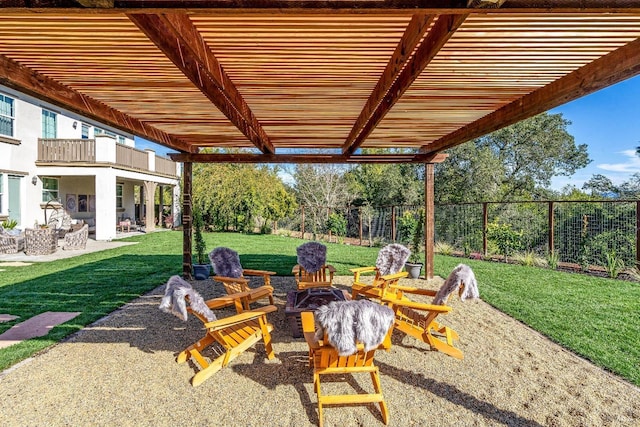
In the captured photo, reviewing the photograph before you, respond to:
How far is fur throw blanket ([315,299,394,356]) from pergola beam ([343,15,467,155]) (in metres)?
2.00

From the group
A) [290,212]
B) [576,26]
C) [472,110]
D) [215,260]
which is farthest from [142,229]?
[576,26]

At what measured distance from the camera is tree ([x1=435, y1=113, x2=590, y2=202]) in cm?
1834

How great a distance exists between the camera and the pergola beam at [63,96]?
317 centimetres

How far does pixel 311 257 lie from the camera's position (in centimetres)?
646

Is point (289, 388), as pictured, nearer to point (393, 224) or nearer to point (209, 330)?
point (209, 330)

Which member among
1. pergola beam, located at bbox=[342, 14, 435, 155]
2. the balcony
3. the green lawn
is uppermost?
the balcony

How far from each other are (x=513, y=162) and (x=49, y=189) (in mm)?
23227

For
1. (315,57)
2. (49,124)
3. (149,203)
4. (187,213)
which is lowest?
(187,213)

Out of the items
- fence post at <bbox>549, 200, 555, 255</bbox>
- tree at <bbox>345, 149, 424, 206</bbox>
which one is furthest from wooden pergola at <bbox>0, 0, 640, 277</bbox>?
tree at <bbox>345, 149, 424, 206</bbox>

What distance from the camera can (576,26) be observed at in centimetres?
247

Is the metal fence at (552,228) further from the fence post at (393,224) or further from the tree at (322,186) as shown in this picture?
the tree at (322,186)

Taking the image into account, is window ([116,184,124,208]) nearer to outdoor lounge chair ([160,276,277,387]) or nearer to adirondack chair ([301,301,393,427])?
outdoor lounge chair ([160,276,277,387])

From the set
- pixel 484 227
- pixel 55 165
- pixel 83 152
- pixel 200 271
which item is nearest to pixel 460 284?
pixel 200 271

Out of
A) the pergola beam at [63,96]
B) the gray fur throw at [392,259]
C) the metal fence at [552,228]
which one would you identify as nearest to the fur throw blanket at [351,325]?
the gray fur throw at [392,259]
